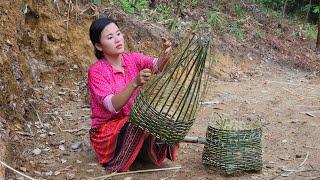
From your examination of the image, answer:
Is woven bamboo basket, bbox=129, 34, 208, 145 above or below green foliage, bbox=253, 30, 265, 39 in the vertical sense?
above

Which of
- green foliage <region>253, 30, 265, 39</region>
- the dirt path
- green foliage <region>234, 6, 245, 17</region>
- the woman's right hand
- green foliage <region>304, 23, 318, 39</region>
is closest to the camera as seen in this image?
the woman's right hand

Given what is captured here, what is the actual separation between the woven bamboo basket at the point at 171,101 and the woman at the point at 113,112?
132mm

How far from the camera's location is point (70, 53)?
5430mm

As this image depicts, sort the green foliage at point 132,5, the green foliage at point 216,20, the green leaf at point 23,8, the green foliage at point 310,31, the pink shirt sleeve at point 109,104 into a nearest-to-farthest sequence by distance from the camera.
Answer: the pink shirt sleeve at point 109,104 < the green leaf at point 23,8 < the green foliage at point 132,5 < the green foliage at point 216,20 < the green foliage at point 310,31

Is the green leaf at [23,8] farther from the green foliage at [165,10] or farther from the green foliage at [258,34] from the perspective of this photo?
the green foliage at [258,34]

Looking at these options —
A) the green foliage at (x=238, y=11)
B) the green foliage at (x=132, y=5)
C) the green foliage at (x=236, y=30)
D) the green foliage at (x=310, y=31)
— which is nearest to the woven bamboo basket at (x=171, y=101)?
the green foliage at (x=132, y=5)

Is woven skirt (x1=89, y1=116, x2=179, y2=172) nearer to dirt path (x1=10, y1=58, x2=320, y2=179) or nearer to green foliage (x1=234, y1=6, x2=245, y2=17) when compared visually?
dirt path (x1=10, y1=58, x2=320, y2=179)

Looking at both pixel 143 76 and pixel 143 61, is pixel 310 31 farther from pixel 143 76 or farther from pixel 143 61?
pixel 143 76

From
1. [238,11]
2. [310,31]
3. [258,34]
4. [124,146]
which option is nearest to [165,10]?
[258,34]

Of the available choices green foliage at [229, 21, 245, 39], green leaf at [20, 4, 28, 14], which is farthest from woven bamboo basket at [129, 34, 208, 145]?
green foliage at [229, 21, 245, 39]

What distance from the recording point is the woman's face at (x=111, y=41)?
10.1ft

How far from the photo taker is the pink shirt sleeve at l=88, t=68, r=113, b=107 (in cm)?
299

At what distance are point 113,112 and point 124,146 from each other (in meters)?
0.24

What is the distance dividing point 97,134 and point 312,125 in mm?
2111
